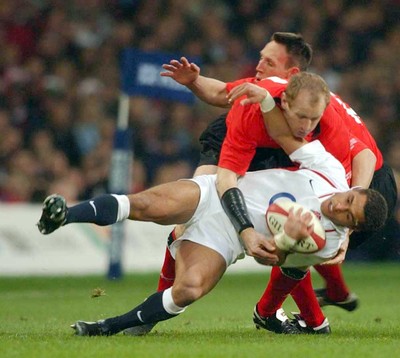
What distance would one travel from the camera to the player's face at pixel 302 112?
7.70 meters

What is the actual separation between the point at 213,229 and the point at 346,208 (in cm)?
91

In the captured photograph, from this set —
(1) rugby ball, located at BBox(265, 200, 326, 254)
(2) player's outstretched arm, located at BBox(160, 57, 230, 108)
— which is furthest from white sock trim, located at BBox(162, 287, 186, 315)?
(2) player's outstretched arm, located at BBox(160, 57, 230, 108)

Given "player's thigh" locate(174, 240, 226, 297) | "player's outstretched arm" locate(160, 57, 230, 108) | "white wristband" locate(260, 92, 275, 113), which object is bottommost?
"player's thigh" locate(174, 240, 226, 297)

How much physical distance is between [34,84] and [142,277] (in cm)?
334

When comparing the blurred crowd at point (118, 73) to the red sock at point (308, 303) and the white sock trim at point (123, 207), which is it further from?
the white sock trim at point (123, 207)

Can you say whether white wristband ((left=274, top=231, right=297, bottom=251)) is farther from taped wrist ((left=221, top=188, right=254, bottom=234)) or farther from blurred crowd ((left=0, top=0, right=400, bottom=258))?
blurred crowd ((left=0, top=0, right=400, bottom=258))

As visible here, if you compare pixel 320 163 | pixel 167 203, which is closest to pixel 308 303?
pixel 320 163

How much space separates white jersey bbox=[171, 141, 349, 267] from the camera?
7754mm

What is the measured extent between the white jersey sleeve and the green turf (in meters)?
1.04

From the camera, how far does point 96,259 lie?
48.3 feet

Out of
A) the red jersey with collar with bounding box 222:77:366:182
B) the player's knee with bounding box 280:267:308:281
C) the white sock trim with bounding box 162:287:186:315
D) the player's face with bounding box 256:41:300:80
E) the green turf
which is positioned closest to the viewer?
the green turf

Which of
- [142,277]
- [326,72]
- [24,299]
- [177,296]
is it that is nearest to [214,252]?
[177,296]

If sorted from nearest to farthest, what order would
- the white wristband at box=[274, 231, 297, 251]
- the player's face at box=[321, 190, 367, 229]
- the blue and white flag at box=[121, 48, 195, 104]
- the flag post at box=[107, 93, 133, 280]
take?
the white wristband at box=[274, 231, 297, 251]
the player's face at box=[321, 190, 367, 229]
the blue and white flag at box=[121, 48, 195, 104]
the flag post at box=[107, 93, 133, 280]

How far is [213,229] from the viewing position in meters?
7.89
